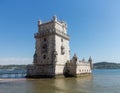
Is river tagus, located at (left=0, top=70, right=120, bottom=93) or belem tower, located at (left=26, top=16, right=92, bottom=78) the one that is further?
belem tower, located at (left=26, top=16, right=92, bottom=78)

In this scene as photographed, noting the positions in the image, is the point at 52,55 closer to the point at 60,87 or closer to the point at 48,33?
the point at 48,33

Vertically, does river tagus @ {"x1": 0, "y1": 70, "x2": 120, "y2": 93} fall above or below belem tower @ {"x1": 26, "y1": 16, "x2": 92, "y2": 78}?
below

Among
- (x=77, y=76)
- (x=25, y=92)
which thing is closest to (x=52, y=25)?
(x=77, y=76)

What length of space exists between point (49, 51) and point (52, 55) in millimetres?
2038

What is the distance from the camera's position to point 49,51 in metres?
52.9

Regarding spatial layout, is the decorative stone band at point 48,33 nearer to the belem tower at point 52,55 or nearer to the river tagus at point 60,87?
the belem tower at point 52,55

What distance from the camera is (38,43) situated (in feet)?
185

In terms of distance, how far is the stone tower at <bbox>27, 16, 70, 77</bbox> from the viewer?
50844 millimetres

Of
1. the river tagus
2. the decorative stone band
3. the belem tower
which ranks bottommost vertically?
the river tagus

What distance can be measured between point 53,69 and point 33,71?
23.9 feet

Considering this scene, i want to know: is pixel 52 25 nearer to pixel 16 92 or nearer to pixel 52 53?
pixel 52 53

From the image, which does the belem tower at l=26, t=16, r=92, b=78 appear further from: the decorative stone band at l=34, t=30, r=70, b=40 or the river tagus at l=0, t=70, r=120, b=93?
the river tagus at l=0, t=70, r=120, b=93

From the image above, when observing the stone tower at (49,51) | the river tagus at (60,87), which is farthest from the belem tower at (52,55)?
the river tagus at (60,87)

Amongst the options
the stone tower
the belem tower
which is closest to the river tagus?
the stone tower
